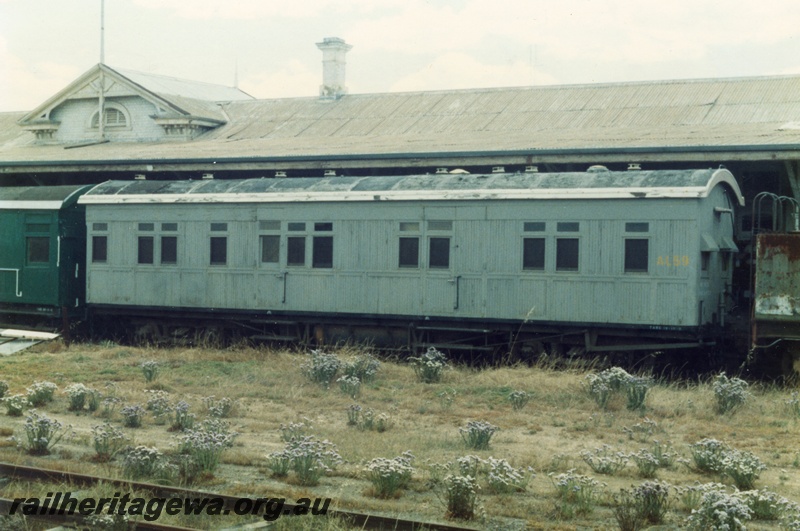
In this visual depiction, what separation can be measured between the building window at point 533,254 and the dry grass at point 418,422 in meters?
1.78

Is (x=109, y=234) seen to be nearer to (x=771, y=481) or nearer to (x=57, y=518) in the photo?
(x=57, y=518)

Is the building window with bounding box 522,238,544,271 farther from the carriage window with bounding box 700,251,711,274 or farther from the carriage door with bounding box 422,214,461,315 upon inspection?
the carriage window with bounding box 700,251,711,274

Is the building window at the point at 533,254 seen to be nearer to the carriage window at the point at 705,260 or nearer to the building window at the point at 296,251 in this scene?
the carriage window at the point at 705,260

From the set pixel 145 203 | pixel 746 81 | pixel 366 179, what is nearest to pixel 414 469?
pixel 366 179

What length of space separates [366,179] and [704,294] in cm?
655

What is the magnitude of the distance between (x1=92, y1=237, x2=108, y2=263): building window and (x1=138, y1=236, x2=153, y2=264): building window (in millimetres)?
911

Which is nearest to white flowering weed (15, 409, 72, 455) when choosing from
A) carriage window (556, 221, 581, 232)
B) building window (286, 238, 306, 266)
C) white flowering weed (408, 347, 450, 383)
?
white flowering weed (408, 347, 450, 383)

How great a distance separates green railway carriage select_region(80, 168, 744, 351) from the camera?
16.7 meters

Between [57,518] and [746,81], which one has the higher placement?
[746,81]

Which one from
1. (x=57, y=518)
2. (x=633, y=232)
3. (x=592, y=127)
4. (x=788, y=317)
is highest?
(x=592, y=127)

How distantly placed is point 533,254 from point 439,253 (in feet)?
5.75

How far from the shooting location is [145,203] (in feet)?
68.3

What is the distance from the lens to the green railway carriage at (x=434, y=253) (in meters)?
16.7

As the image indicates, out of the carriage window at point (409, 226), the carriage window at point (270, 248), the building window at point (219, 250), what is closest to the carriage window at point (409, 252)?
the carriage window at point (409, 226)
